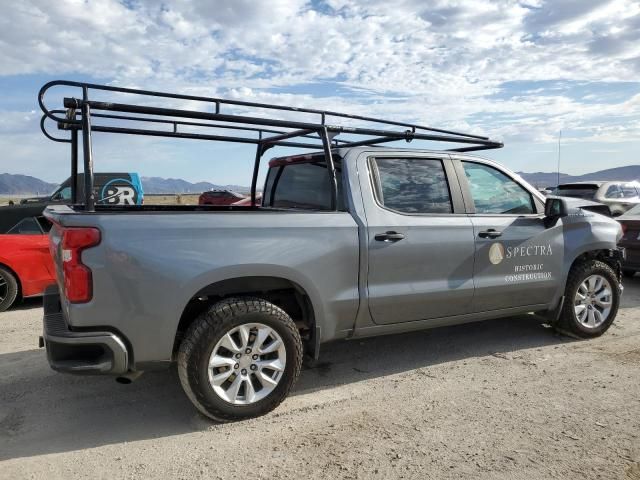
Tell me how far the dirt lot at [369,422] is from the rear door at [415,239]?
610 mm

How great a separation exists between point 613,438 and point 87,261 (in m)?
3.20

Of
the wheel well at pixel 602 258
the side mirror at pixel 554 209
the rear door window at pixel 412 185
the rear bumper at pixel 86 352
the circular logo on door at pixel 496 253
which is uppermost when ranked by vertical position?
the rear door window at pixel 412 185

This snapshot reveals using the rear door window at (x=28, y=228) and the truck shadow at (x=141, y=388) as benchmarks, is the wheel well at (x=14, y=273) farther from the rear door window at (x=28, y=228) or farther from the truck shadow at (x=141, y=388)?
the truck shadow at (x=141, y=388)

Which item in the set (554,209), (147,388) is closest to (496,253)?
(554,209)

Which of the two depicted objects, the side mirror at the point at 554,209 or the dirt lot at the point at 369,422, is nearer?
the dirt lot at the point at 369,422

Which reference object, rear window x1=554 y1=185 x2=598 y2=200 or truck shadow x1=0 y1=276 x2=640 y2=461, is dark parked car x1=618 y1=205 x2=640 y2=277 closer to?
truck shadow x1=0 y1=276 x2=640 y2=461

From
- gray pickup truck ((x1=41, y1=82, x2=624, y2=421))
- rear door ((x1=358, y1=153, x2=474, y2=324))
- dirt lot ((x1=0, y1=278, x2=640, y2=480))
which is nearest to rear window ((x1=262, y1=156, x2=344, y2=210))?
gray pickup truck ((x1=41, y1=82, x2=624, y2=421))

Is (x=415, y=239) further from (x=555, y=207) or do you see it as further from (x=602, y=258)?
(x=602, y=258)

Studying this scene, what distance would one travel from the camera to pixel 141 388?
388 cm

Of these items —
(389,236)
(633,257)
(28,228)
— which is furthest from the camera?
(633,257)

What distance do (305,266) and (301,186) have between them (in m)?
1.18

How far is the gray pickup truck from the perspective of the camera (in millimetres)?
2945

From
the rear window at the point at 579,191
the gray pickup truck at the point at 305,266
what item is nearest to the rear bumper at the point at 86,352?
the gray pickup truck at the point at 305,266

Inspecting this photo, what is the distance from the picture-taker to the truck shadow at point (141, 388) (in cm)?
317
